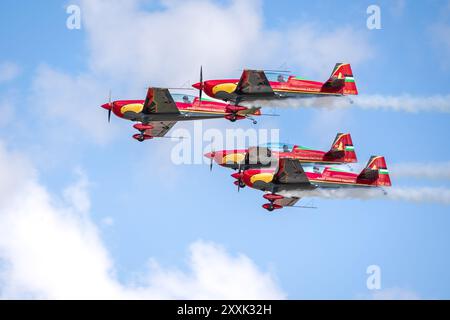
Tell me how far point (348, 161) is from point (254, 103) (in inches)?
296

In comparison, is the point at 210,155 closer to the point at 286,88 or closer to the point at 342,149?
the point at 286,88

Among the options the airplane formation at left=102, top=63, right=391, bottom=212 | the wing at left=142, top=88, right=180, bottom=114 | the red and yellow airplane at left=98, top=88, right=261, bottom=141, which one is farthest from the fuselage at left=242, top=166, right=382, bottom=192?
the wing at left=142, top=88, right=180, bottom=114

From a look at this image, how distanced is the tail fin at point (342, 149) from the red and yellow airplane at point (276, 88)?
10.0 feet

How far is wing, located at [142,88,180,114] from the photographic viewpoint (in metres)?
73.7

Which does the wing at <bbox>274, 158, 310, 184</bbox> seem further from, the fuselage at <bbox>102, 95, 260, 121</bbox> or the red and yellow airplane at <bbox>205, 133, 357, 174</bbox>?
the fuselage at <bbox>102, 95, 260, 121</bbox>

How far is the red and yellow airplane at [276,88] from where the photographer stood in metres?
73.8

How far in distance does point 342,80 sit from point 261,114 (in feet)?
18.9

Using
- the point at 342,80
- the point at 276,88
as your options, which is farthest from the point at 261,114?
the point at 342,80

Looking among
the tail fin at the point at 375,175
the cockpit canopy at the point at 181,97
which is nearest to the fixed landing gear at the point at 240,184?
the cockpit canopy at the point at 181,97

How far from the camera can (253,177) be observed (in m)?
71.6

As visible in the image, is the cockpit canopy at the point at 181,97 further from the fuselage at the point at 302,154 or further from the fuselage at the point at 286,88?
the fuselage at the point at 302,154

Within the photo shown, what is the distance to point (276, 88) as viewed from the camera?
7469 centimetres

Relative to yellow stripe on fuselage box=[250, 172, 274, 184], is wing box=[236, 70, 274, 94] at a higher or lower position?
higher
